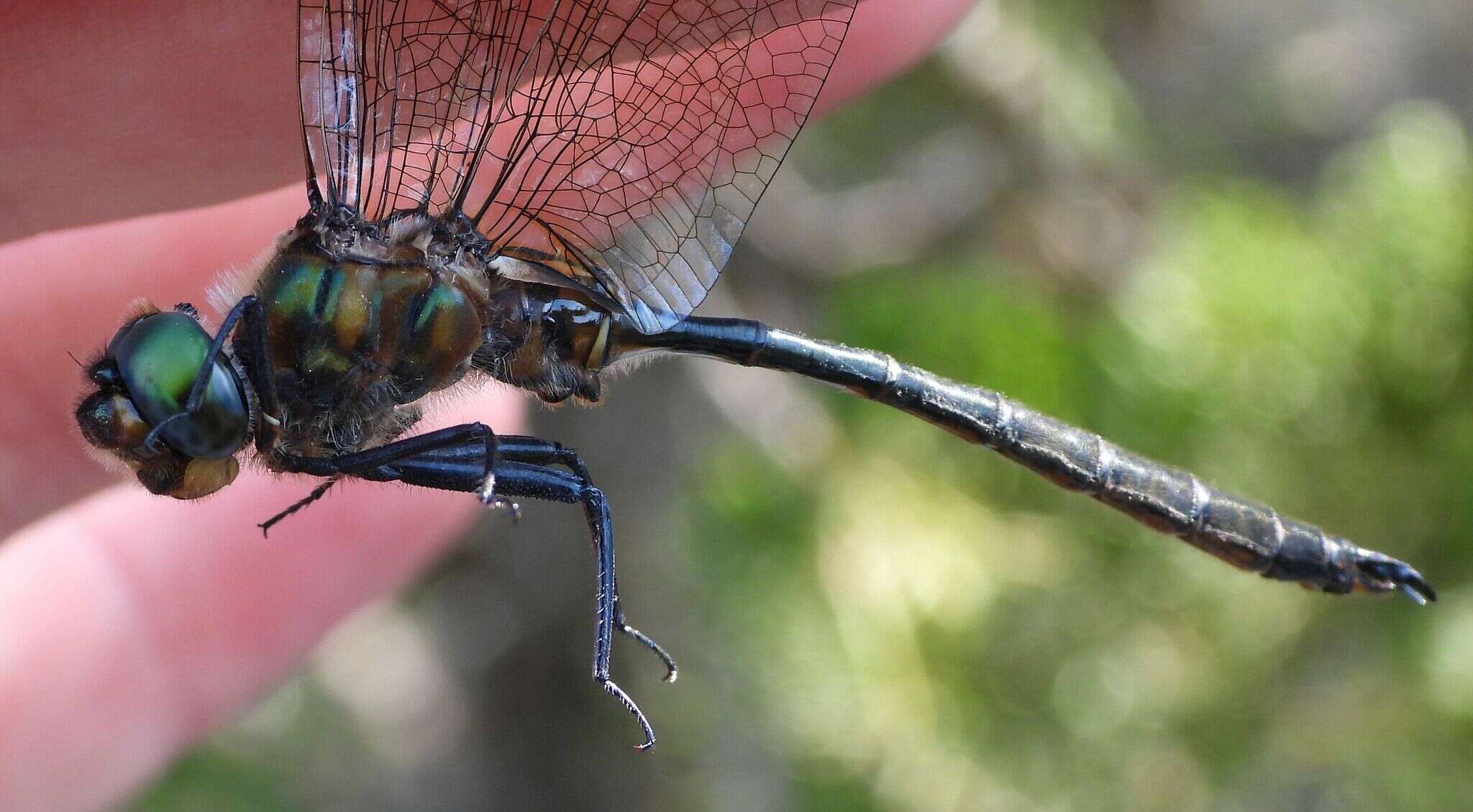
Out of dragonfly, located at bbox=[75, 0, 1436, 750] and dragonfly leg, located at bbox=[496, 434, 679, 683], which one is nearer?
dragonfly, located at bbox=[75, 0, 1436, 750]

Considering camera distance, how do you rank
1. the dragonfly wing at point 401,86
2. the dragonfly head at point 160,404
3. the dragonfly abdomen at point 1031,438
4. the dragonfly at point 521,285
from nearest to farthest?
the dragonfly head at point 160,404, the dragonfly at point 521,285, the dragonfly wing at point 401,86, the dragonfly abdomen at point 1031,438

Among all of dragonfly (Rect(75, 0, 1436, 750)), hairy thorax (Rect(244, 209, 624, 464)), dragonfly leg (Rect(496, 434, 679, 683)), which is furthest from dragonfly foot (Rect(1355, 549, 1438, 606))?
hairy thorax (Rect(244, 209, 624, 464))

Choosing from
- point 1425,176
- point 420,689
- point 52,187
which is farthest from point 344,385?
point 420,689

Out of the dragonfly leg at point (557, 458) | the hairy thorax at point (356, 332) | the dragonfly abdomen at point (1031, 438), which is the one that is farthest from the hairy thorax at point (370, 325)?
the dragonfly abdomen at point (1031, 438)

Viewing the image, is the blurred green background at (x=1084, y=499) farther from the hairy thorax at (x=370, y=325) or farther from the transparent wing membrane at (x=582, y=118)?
the hairy thorax at (x=370, y=325)

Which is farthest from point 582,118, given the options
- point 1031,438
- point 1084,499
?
point 1084,499

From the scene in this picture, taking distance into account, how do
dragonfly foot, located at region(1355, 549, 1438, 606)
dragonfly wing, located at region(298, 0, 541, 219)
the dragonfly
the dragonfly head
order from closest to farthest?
1. the dragonfly head
2. the dragonfly
3. dragonfly wing, located at region(298, 0, 541, 219)
4. dragonfly foot, located at region(1355, 549, 1438, 606)

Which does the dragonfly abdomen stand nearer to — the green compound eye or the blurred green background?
the blurred green background
